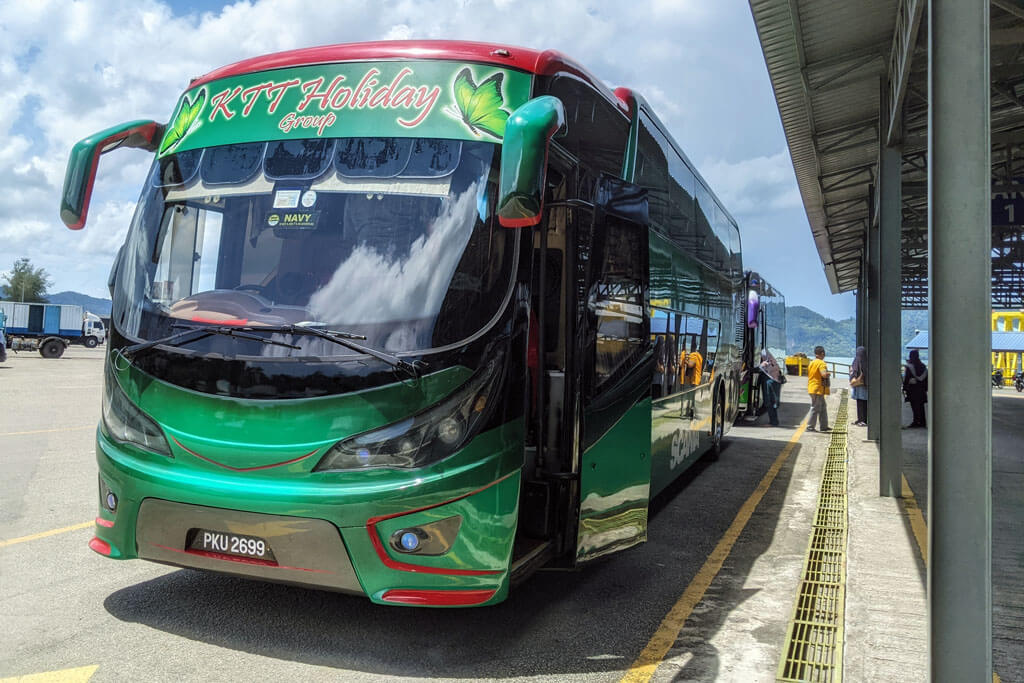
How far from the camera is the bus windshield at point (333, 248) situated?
13.8 ft

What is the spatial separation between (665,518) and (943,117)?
547cm

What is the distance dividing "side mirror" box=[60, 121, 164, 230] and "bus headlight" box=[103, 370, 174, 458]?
41.7 inches

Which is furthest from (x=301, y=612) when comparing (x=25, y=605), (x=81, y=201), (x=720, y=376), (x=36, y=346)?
(x=36, y=346)

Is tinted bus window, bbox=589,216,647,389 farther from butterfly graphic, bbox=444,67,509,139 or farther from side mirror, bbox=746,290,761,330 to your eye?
side mirror, bbox=746,290,761,330

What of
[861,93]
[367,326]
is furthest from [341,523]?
[861,93]

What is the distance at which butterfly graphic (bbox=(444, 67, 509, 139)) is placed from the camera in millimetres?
4492

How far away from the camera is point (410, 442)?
406 centimetres

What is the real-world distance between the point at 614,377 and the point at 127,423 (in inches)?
115

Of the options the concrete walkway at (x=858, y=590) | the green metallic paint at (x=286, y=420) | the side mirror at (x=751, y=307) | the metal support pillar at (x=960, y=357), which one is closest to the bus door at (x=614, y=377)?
the concrete walkway at (x=858, y=590)

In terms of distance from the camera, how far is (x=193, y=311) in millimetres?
4480

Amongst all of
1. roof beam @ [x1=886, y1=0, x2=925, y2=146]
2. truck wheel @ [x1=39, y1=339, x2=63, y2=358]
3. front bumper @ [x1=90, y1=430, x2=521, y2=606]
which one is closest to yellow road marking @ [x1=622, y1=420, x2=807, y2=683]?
front bumper @ [x1=90, y1=430, x2=521, y2=606]

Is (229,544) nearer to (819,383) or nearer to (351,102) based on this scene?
(351,102)

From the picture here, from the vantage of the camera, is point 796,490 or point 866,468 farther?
point 866,468

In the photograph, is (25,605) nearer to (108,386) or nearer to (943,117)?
(108,386)
